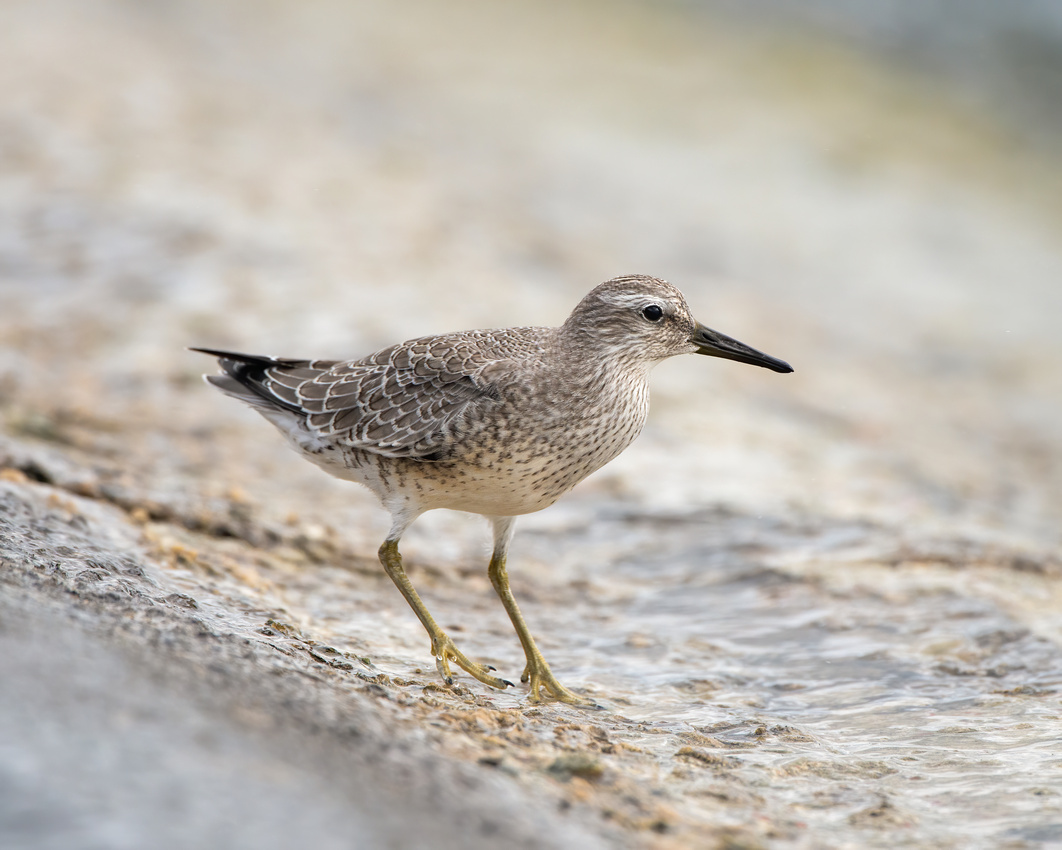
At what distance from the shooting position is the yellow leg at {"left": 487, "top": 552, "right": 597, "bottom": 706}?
555 centimetres

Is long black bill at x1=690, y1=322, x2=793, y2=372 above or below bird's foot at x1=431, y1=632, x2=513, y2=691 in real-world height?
above

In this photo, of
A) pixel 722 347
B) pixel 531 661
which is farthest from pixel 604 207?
pixel 531 661

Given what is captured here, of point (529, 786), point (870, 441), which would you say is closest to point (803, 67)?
point (870, 441)

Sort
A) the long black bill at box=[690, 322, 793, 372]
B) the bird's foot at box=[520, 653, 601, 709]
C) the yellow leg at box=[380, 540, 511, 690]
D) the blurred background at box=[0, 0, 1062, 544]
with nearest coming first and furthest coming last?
1. the bird's foot at box=[520, 653, 601, 709]
2. the yellow leg at box=[380, 540, 511, 690]
3. the long black bill at box=[690, 322, 793, 372]
4. the blurred background at box=[0, 0, 1062, 544]

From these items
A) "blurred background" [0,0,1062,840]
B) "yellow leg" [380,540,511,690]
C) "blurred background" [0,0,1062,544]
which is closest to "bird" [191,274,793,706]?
"yellow leg" [380,540,511,690]

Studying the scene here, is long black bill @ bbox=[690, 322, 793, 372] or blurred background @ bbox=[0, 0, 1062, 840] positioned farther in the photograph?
blurred background @ bbox=[0, 0, 1062, 840]

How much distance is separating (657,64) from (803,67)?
9.43 ft

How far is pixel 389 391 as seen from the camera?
6250mm

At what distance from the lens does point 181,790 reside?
Result: 10.6 ft

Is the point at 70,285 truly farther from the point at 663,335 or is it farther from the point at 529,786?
the point at 529,786

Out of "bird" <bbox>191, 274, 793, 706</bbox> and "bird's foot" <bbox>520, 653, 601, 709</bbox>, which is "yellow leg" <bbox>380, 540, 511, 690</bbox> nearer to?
"bird" <bbox>191, 274, 793, 706</bbox>

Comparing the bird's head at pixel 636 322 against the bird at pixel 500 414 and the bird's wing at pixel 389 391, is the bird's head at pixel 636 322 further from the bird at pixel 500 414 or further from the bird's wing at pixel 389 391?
the bird's wing at pixel 389 391

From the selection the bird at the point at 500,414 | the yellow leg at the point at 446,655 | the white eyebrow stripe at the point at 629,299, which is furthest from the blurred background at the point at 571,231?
the white eyebrow stripe at the point at 629,299

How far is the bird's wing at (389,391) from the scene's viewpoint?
5887 mm
